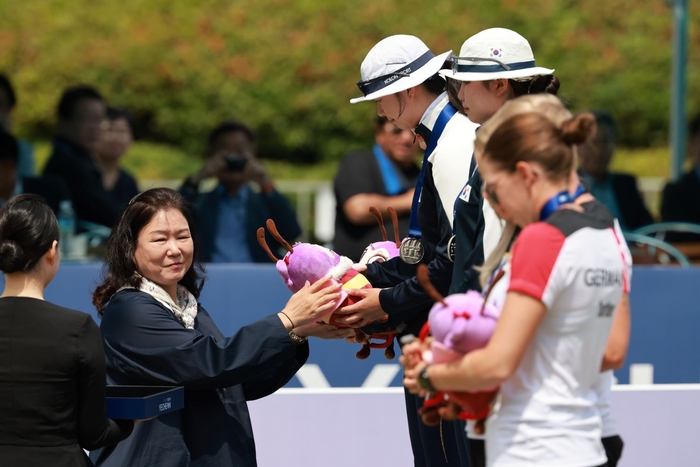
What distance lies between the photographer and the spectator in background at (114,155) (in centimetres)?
723

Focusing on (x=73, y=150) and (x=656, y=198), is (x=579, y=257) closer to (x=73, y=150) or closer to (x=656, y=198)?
(x=73, y=150)

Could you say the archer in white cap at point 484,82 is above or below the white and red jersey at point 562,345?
above

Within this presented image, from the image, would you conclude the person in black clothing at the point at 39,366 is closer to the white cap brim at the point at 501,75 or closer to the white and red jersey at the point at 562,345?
the white and red jersey at the point at 562,345

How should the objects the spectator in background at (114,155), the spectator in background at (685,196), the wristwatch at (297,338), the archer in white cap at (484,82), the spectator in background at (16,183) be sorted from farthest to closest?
1. the spectator in background at (685,196)
2. the spectator in background at (114,155)
3. the spectator in background at (16,183)
4. the wristwatch at (297,338)
5. the archer in white cap at (484,82)

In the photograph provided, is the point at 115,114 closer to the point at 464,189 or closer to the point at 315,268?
the point at 315,268

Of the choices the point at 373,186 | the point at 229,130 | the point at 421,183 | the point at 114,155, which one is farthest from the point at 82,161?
the point at 421,183

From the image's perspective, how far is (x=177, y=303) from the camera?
306 centimetres

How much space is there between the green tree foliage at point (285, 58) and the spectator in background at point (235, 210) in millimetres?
11033

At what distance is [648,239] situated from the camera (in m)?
6.82

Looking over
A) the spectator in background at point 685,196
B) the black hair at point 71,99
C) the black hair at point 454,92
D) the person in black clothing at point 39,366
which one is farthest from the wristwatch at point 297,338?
the spectator in background at point 685,196

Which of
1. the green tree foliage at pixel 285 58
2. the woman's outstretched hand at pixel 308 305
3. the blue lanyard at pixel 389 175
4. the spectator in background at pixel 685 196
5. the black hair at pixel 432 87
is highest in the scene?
the green tree foliage at pixel 285 58

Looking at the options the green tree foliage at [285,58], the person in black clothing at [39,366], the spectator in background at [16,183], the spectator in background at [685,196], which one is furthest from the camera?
the green tree foliage at [285,58]

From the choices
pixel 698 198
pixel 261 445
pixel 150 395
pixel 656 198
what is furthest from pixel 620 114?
pixel 150 395

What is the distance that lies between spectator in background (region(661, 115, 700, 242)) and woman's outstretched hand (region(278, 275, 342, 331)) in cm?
499
